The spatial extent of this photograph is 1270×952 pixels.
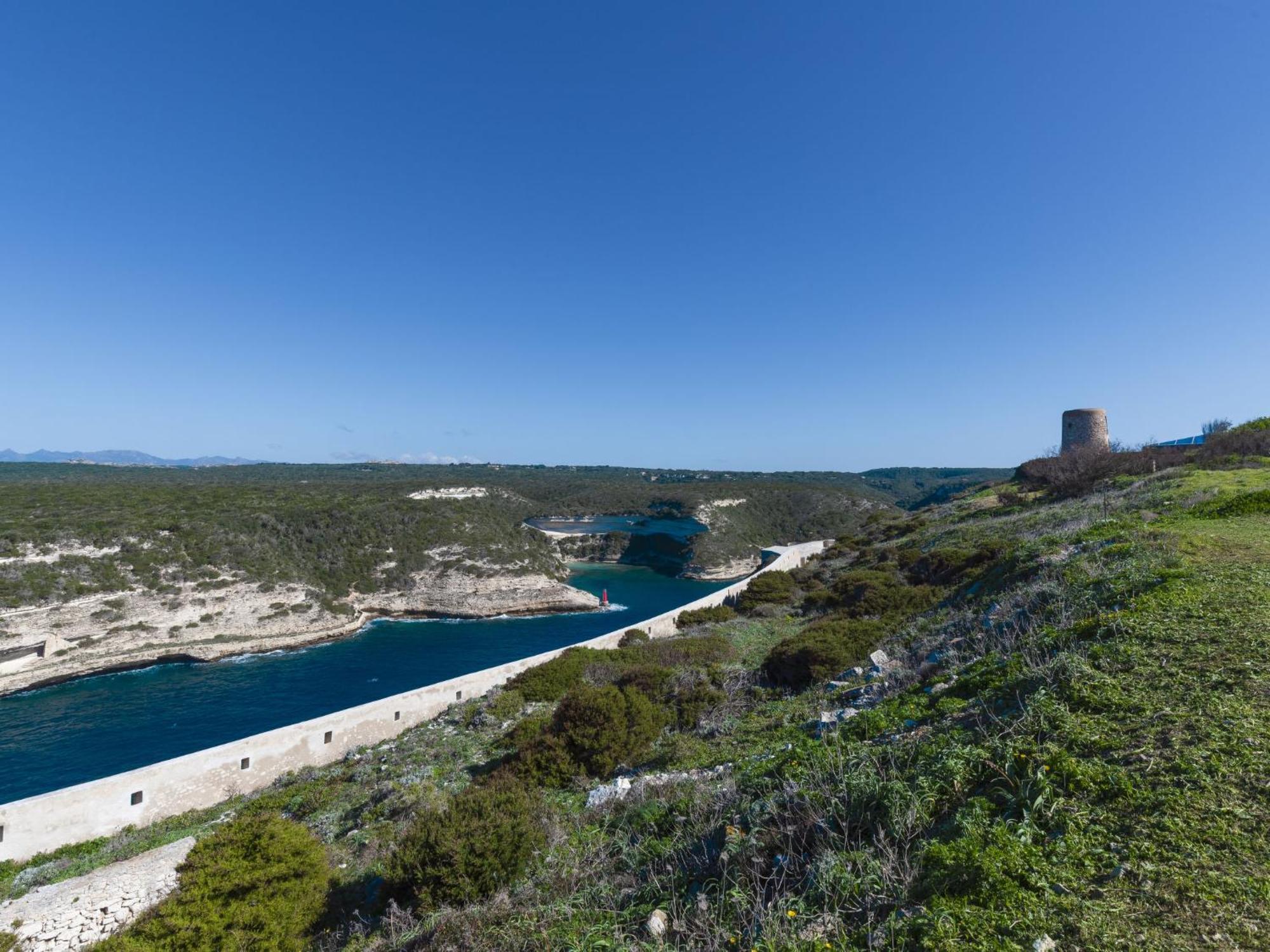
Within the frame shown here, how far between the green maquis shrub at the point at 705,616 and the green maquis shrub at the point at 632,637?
9.51ft

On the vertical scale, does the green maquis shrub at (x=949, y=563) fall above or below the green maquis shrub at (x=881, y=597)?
above

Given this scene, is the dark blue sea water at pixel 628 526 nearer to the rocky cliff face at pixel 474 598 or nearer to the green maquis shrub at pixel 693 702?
the rocky cliff face at pixel 474 598

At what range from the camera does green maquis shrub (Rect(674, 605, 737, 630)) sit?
106ft

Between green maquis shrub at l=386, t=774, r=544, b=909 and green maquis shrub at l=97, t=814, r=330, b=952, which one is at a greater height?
green maquis shrub at l=386, t=774, r=544, b=909

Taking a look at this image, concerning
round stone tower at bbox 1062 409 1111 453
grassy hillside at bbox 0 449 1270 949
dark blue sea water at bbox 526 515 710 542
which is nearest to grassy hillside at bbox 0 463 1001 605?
dark blue sea water at bbox 526 515 710 542

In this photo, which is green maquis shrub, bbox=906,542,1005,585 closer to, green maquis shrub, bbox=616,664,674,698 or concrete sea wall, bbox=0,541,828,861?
green maquis shrub, bbox=616,664,674,698

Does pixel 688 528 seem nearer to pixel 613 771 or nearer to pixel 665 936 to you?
pixel 613 771

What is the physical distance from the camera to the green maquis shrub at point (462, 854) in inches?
261

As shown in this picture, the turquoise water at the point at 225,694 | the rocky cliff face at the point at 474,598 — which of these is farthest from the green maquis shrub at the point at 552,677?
the rocky cliff face at the point at 474,598

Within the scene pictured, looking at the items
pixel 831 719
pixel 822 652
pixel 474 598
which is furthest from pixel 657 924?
pixel 474 598

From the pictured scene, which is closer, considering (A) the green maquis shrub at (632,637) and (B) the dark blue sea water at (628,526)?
(A) the green maquis shrub at (632,637)

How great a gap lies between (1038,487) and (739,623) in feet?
85.9

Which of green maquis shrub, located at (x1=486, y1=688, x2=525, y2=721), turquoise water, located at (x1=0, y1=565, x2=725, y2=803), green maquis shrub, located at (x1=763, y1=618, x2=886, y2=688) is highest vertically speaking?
green maquis shrub, located at (x1=763, y1=618, x2=886, y2=688)

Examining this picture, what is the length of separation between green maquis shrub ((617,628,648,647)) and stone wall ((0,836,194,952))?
19832mm
